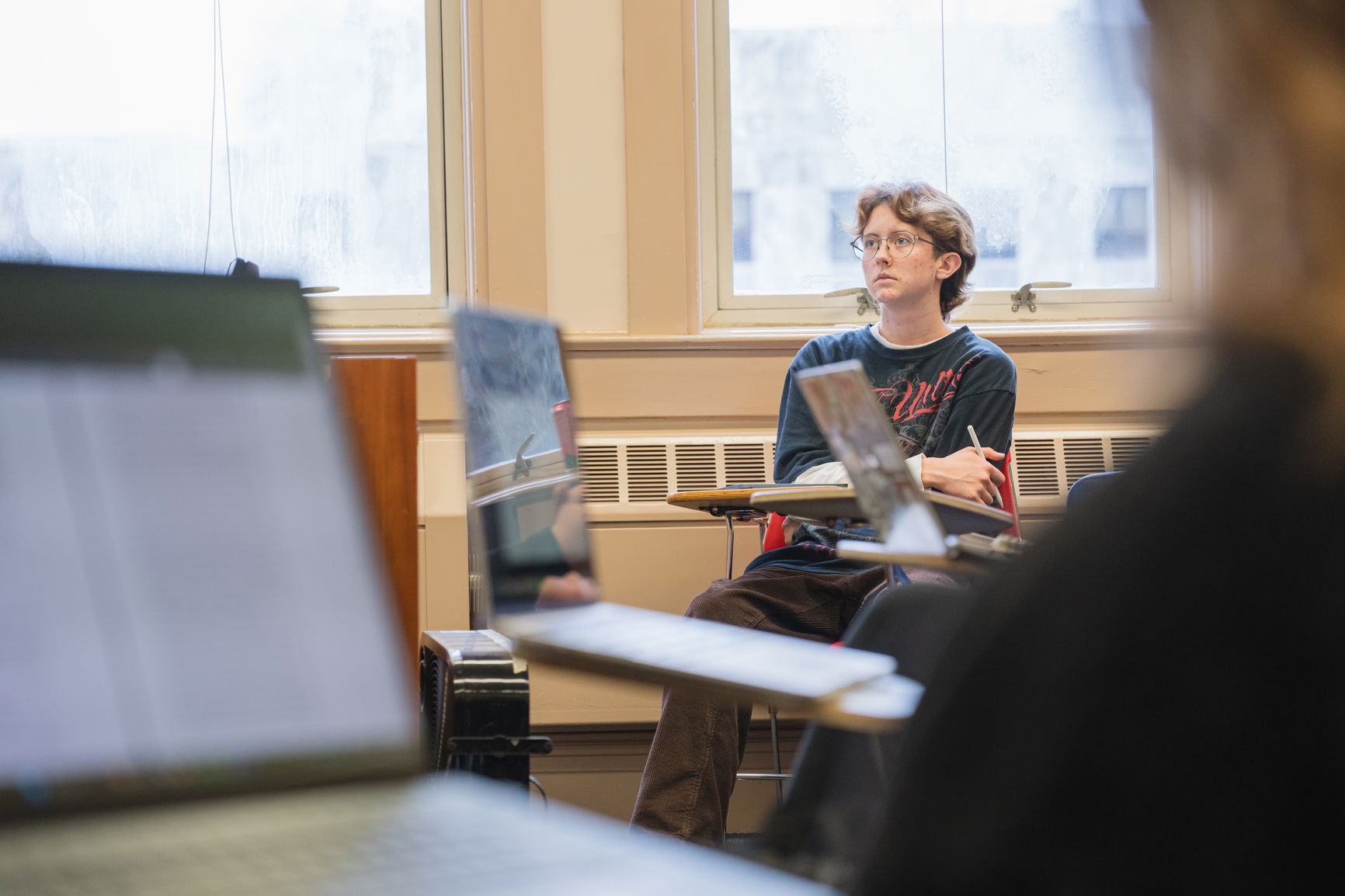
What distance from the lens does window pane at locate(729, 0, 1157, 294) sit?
10.4ft

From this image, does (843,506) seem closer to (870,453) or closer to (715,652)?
(870,453)

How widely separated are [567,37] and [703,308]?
79 cm

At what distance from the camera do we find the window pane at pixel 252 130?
3119mm

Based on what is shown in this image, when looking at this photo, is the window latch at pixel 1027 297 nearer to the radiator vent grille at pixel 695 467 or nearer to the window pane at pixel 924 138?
the window pane at pixel 924 138

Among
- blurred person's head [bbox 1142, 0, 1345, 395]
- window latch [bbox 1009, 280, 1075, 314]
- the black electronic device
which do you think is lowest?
the black electronic device

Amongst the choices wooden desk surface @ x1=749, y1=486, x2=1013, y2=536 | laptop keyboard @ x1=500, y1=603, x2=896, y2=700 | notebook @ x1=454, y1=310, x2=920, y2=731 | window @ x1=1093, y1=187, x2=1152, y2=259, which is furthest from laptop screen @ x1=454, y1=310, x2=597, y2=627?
window @ x1=1093, y1=187, x2=1152, y2=259

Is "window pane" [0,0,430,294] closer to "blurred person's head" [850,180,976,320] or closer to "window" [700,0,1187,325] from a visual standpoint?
"window" [700,0,1187,325]

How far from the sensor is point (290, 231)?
317cm

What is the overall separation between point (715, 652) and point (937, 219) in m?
2.21

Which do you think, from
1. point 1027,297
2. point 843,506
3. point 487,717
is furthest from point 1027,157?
point 487,717

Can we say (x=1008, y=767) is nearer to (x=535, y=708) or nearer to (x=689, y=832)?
(x=689, y=832)

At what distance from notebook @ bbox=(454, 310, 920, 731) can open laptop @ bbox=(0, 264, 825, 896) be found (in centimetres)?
22

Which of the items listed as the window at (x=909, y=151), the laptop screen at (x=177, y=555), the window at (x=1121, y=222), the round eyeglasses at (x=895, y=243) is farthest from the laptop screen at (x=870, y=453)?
the window at (x=1121, y=222)

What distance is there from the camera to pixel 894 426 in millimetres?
2555
